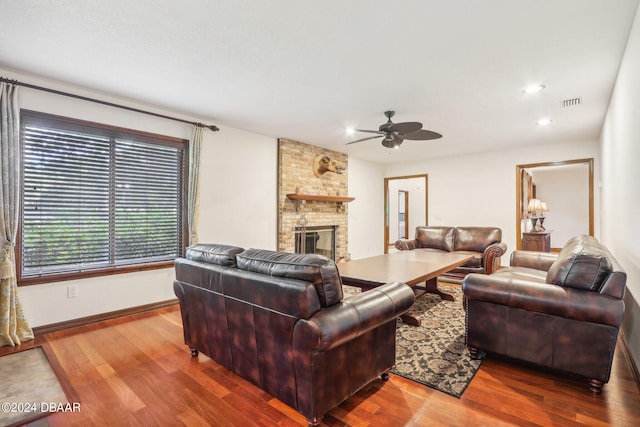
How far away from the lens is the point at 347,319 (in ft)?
5.33

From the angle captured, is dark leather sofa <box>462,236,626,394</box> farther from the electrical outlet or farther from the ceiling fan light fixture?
the electrical outlet

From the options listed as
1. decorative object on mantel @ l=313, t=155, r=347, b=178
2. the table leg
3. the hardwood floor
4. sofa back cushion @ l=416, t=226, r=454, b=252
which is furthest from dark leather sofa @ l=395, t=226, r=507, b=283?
the hardwood floor

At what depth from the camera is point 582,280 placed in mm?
2006

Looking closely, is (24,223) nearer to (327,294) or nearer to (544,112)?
(327,294)

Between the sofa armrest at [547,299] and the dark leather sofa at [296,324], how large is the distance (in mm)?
664

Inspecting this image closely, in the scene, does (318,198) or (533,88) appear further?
(318,198)

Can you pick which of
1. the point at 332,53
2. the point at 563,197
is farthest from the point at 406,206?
the point at 332,53

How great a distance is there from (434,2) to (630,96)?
5.86ft

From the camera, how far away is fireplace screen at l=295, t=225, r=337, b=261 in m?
5.79

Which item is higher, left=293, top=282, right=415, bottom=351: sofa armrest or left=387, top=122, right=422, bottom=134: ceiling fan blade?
left=387, top=122, right=422, bottom=134: ceiling fan blade

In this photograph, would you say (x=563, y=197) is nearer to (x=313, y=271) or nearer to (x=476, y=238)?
(x=476, y=238)

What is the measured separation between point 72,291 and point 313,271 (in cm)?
303

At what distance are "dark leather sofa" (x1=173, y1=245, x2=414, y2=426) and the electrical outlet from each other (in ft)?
6.36

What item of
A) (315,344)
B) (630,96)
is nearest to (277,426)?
(315,344)
